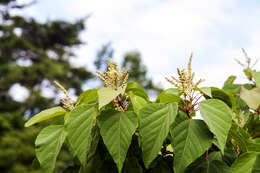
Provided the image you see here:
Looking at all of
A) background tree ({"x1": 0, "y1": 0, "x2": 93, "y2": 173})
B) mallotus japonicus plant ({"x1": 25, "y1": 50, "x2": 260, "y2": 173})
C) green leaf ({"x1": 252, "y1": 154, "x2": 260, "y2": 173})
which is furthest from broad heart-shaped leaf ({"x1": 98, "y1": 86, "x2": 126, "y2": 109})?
background tree ({"x1": 0, "y1": 0, "x2": 93, "y2": 173})

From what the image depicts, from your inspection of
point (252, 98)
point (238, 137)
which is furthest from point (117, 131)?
point (252, 98)

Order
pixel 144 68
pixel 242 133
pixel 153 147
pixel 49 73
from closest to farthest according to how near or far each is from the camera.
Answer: pixel 153 147
pixel 242 133
pixel 49 73
pixel 144 68

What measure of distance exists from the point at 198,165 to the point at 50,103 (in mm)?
15529

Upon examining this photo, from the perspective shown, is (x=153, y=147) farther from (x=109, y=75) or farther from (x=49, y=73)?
(x=49, y=73)

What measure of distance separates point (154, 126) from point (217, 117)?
0.17 meters

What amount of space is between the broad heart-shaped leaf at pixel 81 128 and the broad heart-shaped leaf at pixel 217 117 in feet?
1.01

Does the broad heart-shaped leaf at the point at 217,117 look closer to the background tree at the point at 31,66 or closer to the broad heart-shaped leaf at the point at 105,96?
the broad heart-shaped leaf at the point at 105,96

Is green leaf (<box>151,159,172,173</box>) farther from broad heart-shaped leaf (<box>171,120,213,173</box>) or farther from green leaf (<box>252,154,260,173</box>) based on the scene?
green leaf (<box>252,154,260,173</box>)

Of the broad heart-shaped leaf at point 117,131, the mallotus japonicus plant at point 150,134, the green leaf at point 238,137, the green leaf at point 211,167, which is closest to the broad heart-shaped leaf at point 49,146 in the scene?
the mallotus japonicus plant at point 150,134

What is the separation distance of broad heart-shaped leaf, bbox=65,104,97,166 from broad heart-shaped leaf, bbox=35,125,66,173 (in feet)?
0.19

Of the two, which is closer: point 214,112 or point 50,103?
point 214,112

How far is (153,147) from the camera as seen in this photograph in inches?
24.7

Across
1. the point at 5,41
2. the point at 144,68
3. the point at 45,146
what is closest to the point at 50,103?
the point at 5,41

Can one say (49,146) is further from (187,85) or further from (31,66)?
(31,66)
